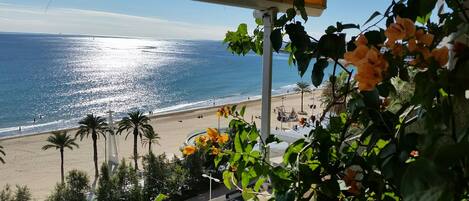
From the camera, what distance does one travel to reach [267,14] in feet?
4.37

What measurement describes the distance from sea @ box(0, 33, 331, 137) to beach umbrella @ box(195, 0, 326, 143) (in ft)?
39.9

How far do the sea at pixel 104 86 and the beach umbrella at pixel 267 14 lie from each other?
12173 millimetres

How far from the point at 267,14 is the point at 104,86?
2482 cm

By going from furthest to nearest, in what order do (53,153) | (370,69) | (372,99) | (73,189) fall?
1. (53,153)
2. (73,189)
3. (372,99)
4. (370,69)

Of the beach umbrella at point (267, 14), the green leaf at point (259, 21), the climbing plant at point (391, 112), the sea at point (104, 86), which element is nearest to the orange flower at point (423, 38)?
the climbing plant at point (391, 112)

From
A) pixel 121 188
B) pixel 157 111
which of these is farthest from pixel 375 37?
pixel 157 111

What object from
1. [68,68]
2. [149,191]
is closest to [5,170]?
[149,191]

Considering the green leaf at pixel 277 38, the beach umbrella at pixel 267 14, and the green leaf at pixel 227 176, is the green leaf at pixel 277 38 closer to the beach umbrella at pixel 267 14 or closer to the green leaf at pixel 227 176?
the green leaf at pixel 227 176

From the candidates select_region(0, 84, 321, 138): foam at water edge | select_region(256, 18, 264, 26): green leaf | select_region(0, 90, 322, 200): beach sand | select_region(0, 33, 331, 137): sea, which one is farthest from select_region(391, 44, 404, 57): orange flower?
select_region(0, 84, 321, 138): foam at water edge

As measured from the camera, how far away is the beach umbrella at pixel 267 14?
129 cm

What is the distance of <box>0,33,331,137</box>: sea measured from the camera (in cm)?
1747

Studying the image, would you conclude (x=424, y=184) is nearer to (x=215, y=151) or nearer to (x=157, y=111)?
(x=215, y=151)

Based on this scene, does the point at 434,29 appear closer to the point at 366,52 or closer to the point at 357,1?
the point at 366,52

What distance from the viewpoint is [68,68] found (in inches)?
1196
